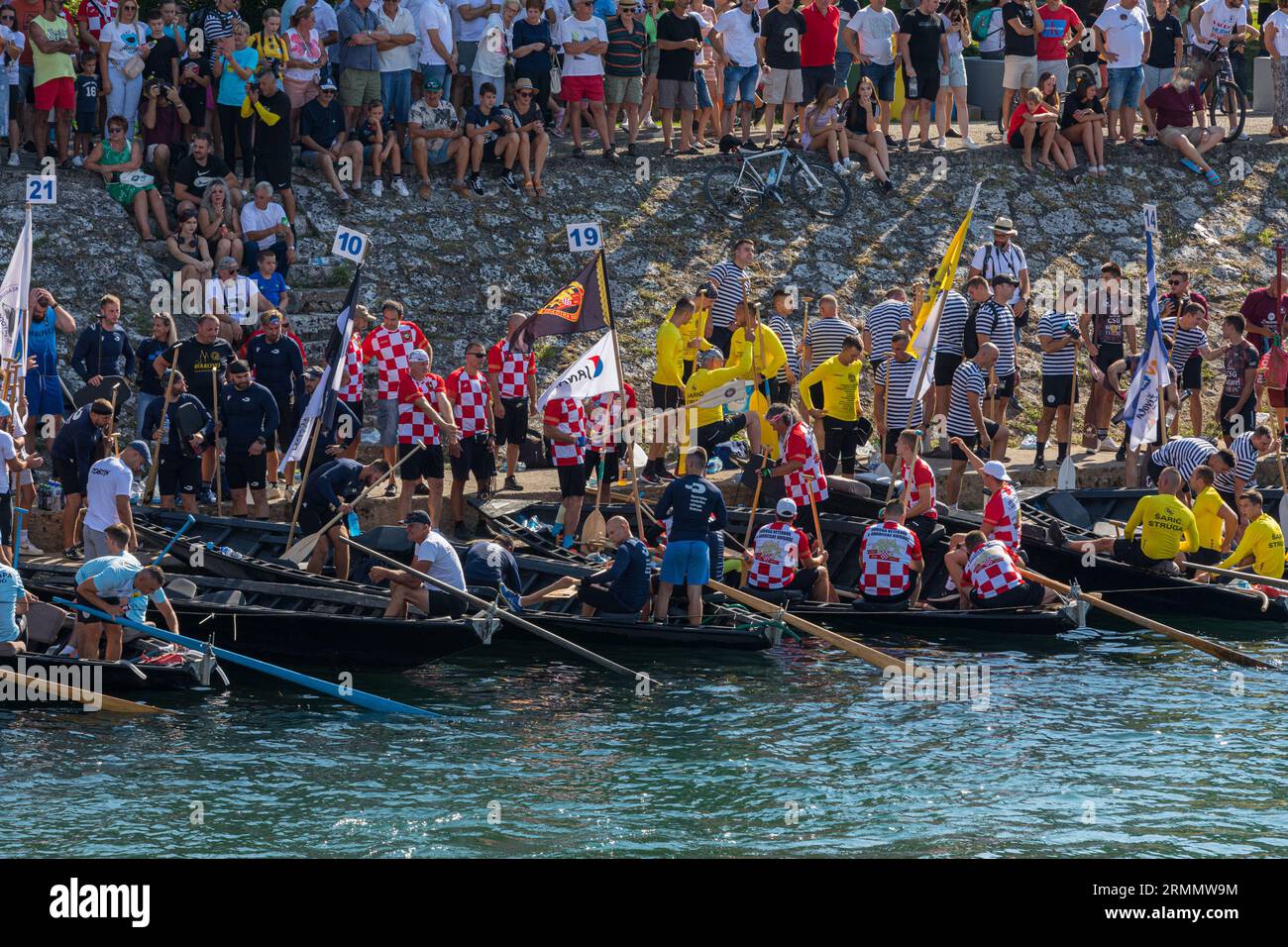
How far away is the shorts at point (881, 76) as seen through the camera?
27.2 meters

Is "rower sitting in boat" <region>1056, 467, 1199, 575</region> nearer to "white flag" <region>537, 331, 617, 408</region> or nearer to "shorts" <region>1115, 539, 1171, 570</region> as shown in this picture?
"shorts" <region>1115, 539, 1171, 570</region>

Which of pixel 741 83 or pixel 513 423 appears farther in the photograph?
pixel 741 83

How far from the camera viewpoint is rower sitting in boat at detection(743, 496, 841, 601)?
18297 millimetres

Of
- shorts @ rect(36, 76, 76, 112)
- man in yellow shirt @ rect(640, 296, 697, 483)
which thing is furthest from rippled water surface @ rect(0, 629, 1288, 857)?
shorts @ rect(36, 76, 76, 112)

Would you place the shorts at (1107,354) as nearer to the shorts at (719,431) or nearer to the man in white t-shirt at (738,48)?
the shorts at (719,431)

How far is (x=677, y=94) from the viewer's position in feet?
88.2

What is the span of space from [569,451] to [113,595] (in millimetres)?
5572

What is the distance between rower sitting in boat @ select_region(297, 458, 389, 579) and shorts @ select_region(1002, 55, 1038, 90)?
13399 mm

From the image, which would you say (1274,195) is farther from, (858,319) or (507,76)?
(507,76)

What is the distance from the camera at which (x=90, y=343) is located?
20500 mm

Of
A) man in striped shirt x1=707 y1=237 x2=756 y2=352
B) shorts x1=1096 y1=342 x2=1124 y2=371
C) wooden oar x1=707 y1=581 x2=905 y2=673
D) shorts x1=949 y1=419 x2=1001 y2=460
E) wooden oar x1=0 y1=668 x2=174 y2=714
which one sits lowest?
wooden oar x1=0 y1=668 x2=174 y2=714

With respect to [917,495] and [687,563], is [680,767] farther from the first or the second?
[917,495]

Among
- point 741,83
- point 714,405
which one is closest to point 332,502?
point 714,405
